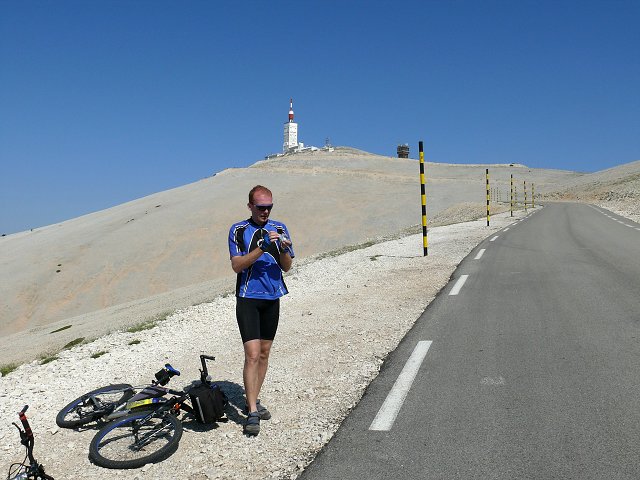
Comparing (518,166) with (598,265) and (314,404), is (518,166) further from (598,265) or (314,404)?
(314,404)

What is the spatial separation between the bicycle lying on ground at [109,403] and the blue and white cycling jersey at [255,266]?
3.46 ft

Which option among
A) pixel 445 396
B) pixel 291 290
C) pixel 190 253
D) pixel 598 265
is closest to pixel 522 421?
pixel 445 396

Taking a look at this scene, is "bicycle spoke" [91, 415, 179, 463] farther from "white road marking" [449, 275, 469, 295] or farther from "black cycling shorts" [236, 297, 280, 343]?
"white road marking" [449, 275, 469, 295]

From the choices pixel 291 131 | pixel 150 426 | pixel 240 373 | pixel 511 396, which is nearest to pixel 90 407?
pixel 150 426

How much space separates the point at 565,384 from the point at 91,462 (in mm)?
4120

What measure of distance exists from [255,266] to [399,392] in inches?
69.6

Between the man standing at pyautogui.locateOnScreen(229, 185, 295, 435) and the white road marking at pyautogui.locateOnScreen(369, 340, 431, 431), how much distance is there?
0.97 meters

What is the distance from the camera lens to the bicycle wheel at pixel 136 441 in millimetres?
3992

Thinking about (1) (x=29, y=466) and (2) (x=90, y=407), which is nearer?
(1) (x=29, y=466)

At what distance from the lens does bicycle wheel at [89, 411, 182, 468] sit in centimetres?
399

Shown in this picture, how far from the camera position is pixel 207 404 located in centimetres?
447

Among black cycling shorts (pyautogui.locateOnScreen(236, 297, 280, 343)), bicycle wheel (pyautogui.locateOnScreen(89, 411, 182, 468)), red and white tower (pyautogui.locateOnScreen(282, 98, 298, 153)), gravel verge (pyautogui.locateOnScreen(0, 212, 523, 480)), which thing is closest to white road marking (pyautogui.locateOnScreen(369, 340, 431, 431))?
gravel verge (pyautogui.locateOnScreen(0, 212, 523, 480))

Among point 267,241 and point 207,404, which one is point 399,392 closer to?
point 207,404

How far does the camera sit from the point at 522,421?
4.28 meters
